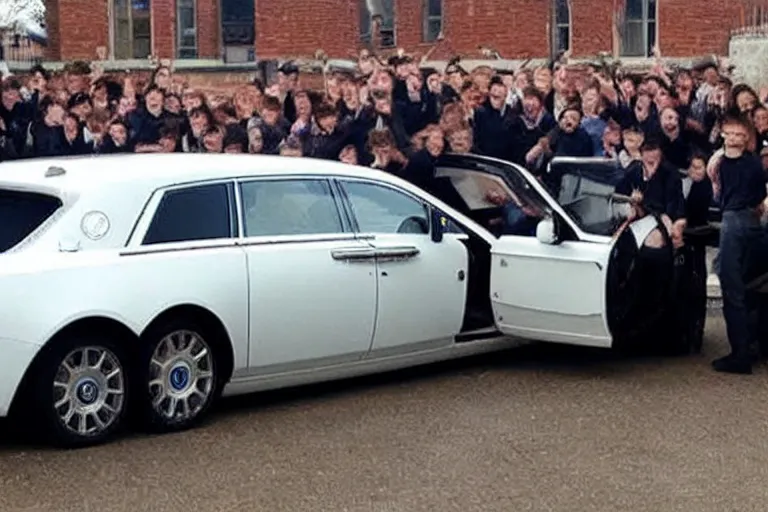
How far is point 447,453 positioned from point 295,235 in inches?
70.0

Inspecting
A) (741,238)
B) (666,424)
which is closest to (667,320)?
(741,238)

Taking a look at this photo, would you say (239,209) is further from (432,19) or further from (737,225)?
(432,19)

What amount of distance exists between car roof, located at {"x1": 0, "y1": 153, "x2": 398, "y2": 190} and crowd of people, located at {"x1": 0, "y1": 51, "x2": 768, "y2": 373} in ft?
7.62

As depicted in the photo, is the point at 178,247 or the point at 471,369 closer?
the point at 178,247

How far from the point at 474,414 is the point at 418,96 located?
9.09 metres

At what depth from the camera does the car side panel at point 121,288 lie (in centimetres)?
730

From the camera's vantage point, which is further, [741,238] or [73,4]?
[73,4]

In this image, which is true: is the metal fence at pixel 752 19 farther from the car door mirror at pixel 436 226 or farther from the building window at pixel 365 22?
the car door mirror at pixel 436 226

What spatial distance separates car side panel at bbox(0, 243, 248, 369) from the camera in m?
7.30

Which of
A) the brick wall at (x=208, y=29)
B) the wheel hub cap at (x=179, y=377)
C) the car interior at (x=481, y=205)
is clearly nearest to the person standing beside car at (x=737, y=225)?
the car interior at (x=481, y=205)

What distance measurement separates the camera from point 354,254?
874 centimetres

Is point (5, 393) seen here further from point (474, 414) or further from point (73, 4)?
point (73, 4)

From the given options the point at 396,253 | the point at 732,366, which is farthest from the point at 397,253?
the point at 732,366

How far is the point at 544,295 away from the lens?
9273mm
